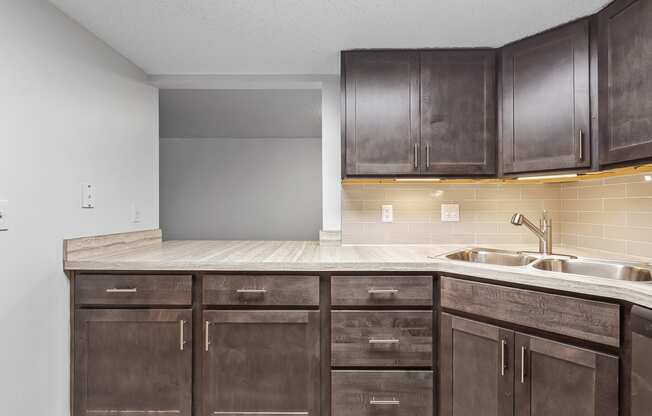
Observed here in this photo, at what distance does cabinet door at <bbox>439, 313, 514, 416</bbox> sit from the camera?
4.53ft

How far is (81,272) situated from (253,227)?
372cm

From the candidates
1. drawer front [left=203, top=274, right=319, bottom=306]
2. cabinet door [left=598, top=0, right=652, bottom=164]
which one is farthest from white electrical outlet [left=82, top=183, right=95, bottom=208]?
cabinet door [left=598, top=0, right=652, bottom=164]

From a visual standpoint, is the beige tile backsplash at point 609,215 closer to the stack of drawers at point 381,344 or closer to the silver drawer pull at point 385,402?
the stack of drawers at point 381,344

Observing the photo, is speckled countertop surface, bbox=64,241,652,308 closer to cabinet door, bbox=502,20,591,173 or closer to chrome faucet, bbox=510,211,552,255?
chrome faucet, bbox=510,211,552,255

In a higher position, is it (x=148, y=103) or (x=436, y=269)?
(x=148, y=103)

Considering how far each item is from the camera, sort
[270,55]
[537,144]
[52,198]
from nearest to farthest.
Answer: [52,198], [537,144], [270,55]

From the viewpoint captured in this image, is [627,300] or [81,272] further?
[81,272]

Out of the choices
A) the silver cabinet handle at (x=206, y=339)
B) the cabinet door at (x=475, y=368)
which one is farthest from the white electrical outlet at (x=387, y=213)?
Answer: the silver cabinet handle at (x=206, y=339)

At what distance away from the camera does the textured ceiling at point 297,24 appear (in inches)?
58.8

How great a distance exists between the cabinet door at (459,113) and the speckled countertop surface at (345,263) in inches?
19.8

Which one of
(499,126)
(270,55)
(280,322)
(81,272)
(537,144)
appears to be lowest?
(280,322)

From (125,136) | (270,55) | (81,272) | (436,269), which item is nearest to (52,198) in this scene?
(81,272)

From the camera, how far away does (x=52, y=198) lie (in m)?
1.52

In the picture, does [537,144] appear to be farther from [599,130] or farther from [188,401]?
[188,401]
